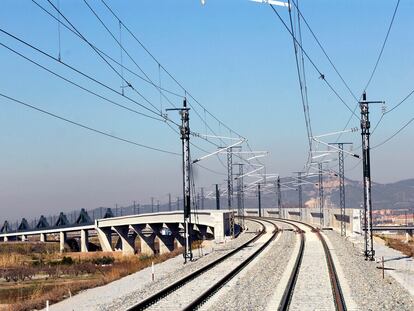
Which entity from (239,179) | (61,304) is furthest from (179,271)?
(239,179)

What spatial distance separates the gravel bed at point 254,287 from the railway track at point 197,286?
0.39 metres

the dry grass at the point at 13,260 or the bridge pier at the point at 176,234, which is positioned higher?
the bridge pier at the point at 176,234

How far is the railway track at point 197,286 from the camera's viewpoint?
22.7 meters

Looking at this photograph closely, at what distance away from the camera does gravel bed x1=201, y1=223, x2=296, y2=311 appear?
22375 mm

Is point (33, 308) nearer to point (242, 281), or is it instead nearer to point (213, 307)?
point (213, 307)

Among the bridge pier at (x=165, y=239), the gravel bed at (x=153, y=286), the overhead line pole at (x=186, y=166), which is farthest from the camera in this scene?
the bridge pier at (x=165, y=239)

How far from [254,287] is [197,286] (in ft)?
7.70

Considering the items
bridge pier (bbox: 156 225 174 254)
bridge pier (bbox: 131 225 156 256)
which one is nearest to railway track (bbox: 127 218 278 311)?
bridge pier (bbox: 156 225 174 254)

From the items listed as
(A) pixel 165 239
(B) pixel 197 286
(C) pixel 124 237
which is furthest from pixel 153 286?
(C) pixel 124 237

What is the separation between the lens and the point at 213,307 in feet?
72.3

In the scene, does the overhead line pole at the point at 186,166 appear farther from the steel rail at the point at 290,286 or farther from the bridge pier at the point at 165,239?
the bridge pier at the point at 165,239

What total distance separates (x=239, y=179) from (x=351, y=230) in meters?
28.2

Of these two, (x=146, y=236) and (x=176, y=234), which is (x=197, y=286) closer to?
(x=176, y=234)

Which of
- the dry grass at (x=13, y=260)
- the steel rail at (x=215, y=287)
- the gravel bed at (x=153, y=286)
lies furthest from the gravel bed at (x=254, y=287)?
the dry grass at (x=13, y=260)
